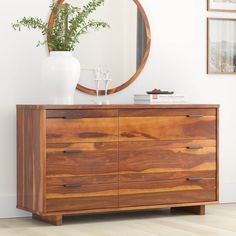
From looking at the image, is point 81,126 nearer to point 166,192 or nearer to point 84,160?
point 84,160

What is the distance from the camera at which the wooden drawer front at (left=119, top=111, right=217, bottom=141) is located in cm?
464

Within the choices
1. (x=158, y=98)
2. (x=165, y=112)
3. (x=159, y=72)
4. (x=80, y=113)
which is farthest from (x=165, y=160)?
(x=159, y=72)

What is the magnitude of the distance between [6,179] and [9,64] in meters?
0.74

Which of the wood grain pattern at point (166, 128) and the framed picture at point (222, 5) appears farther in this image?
the framed picture at point (222, 5)

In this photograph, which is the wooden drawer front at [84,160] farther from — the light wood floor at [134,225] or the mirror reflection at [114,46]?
the mirror reflection at [114,46]

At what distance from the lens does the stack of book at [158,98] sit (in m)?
4.84

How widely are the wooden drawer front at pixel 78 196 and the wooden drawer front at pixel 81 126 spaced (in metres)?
0.27

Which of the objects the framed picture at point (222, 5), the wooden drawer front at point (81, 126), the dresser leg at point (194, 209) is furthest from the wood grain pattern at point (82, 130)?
the framed picture at point (222, 5)

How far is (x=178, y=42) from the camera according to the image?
17.4 ft

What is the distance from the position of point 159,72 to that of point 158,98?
46 cm

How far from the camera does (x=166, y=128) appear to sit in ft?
15.6

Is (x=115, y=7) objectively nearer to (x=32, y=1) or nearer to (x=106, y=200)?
(x=32, y=1)

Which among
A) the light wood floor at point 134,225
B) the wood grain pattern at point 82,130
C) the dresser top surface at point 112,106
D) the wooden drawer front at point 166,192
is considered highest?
the dresser top surface at point 112,106

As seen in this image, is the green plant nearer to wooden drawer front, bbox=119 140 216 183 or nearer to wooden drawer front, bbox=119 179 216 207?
wooden drawer front, bbox=119 140 216 183
